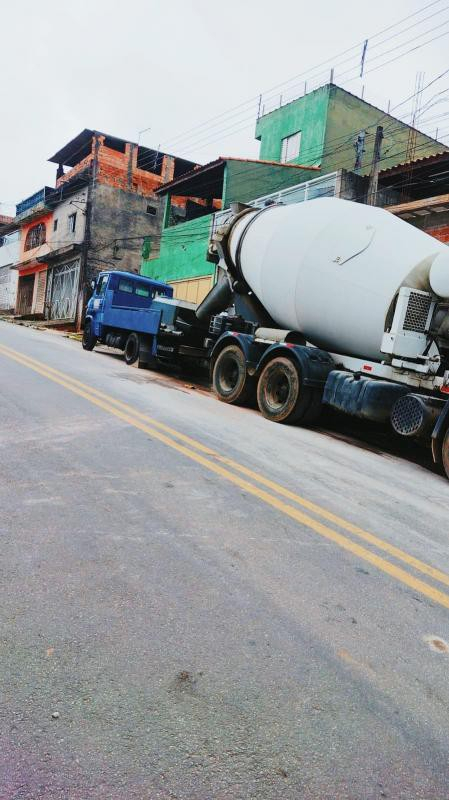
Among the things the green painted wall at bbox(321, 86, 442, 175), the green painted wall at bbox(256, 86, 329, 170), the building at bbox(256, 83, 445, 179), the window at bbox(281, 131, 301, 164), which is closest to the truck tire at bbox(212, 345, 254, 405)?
the building at bbox(256, 83, 445, 179)

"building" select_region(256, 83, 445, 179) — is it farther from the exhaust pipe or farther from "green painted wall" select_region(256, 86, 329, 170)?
the exhaust pipe

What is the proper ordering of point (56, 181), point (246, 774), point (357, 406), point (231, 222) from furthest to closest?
point (56, 181)
point (231, 222)
point (357, 406)
point (246, 774)

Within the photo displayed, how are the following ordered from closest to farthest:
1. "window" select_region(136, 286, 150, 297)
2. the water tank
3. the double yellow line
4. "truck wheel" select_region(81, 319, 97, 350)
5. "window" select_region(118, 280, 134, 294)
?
the double yellow line → the water tank → "window" select_region(118, 280, 134, 294) → "window" select_region(136, 286, 150, 297) → "truck wheel" select_region(81, 319, 97, 350)

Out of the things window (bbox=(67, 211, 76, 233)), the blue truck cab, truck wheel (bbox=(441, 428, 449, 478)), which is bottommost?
truck wheel (bbox=(441, 428, 449, 478))

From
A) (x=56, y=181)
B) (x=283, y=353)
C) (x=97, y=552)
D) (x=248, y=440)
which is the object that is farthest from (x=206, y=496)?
(x=56, y=181)

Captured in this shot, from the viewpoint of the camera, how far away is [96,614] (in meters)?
2.75

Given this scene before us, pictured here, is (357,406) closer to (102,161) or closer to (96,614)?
(96,614)

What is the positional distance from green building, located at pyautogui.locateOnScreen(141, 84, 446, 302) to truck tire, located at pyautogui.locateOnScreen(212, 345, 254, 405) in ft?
38.2

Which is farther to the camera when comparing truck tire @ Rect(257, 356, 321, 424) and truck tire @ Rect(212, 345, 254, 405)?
truck tire @ Rect(212, 345, 254, 405)

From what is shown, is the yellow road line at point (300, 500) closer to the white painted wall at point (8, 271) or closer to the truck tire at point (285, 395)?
the truck tire at point (285, 395)

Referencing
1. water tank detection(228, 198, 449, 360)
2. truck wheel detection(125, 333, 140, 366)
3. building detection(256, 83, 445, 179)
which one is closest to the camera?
water tank detection(228, 198, 449, 360)

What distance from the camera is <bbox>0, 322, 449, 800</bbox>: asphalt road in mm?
1937

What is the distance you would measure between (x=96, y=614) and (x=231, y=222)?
10525 mm

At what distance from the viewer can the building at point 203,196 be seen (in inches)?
950
